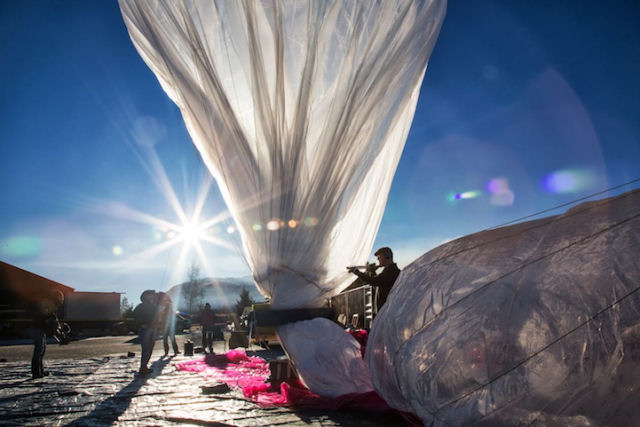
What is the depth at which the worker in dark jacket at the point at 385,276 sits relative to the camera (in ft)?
14.9

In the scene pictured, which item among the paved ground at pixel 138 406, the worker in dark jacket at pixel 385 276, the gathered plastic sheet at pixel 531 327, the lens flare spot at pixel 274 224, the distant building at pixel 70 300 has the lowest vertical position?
the paved ground at pixel 138 406

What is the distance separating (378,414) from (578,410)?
175 centimetres

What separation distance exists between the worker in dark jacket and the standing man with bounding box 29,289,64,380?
5.15m

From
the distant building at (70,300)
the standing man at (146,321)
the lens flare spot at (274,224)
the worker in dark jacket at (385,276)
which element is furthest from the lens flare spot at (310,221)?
the distant building at (70,300)

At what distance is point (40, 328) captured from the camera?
611cm

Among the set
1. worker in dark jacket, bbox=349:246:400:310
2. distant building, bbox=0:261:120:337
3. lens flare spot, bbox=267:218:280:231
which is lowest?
worker in dark jacket, bbox=349:246:400:310

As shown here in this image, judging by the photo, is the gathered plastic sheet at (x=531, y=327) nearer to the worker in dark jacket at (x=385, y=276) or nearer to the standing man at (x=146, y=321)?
the worker in dark jacket at (x=385, y=276)

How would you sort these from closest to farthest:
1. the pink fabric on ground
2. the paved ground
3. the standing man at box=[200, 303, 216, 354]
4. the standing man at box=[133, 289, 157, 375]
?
the paved ground
the pink fabric on ground
the standing man at box=[133, 289, 157, 375]
the standing man at box=[200, 303, 216, 354]

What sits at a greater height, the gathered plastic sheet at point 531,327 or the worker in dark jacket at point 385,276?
the worker in dark jacket at point 385,276

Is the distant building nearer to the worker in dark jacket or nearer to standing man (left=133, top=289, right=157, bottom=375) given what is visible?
standing man (left=133, top=289, right=157, bottom=375)

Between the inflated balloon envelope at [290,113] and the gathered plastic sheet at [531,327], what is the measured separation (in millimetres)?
1171

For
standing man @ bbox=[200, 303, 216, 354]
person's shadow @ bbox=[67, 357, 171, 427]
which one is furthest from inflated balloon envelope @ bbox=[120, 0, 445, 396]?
standing man @ bbox=[200, 303, 216, 354]

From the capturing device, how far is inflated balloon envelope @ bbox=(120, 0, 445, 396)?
11.2ft

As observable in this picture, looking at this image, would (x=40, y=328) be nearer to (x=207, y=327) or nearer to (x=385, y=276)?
(x=207, y=327)
